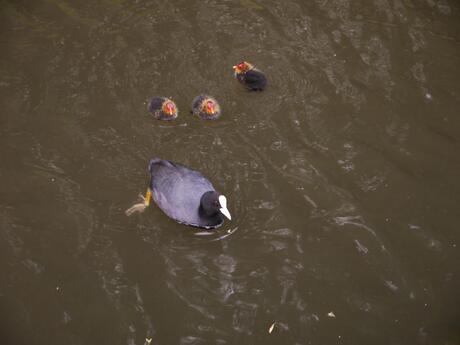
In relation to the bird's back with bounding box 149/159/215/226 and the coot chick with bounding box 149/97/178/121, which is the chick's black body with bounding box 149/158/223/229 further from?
the coot chick with bounding box 149/97/178/121

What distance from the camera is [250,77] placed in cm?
554

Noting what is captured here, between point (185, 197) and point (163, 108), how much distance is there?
47.7 inches

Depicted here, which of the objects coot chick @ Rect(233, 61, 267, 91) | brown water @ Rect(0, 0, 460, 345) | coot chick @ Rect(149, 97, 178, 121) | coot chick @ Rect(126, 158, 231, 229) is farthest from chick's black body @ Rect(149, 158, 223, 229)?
coot chick @ Rect(233, 61, 267, 91)

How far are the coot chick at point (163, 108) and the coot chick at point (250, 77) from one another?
85cm

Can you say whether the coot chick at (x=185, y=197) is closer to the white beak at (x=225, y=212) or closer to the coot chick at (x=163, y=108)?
the white beak at (x=225, y=212)

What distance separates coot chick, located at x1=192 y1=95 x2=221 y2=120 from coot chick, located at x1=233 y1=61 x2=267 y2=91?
45 cm

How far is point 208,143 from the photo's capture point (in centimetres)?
523

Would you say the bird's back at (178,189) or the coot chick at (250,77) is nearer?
the bird's back at (178,189)

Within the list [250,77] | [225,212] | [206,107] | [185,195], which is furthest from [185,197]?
[250,77]

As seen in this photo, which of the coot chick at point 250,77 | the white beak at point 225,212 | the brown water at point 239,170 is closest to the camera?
the brown water at point 239,170

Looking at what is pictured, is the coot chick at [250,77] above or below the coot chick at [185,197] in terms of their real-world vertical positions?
above

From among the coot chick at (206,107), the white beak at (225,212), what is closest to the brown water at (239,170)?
the coot chick at (206,107)

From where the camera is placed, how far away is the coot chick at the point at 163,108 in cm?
525

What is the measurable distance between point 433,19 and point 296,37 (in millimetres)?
1900
